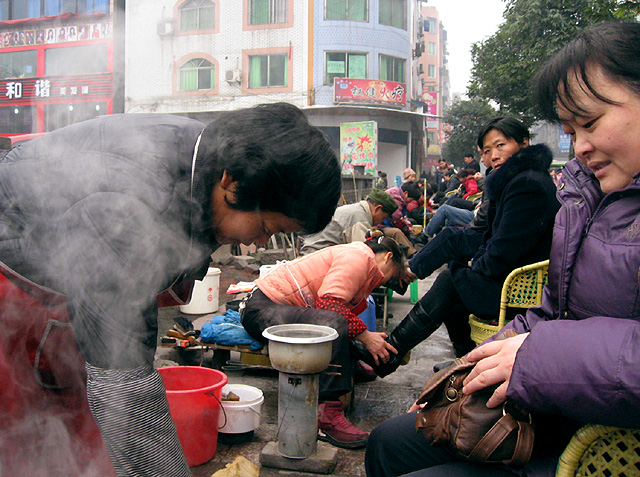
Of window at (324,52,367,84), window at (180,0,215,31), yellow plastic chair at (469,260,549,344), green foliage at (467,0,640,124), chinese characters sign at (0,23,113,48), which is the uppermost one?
window at (324,52,367,84)

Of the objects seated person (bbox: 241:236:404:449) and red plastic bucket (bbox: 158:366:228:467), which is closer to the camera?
red plastic bucket (bbox: 158:366:228:467)

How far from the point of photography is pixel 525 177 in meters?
3.25

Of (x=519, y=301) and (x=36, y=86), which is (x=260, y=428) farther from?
(x=36, y=86)

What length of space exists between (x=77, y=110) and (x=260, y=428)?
131 inches

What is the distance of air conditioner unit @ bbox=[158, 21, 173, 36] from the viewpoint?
20.8ft

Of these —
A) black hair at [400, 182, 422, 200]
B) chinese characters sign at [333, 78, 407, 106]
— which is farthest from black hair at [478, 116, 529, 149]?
chinese characters sign at [333, 78, 407, 106]

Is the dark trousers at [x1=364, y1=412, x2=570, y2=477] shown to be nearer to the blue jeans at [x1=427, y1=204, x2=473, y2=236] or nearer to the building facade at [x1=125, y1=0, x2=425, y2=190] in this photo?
the building facade at [x1=125, y1=0, x2=425, y2=190]

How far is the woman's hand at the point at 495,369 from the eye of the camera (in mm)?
1314

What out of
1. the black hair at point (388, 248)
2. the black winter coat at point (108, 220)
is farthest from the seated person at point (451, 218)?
the black winter coat at point (108, 220)

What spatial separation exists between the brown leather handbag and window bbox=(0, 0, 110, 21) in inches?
176

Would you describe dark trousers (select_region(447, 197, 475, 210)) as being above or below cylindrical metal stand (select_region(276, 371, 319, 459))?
above

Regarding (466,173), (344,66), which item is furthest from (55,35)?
(344,66)

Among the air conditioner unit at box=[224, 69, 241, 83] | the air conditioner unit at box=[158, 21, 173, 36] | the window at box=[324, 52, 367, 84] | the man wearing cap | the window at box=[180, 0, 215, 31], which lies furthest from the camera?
the window at box=[324, 52, 367, 84]

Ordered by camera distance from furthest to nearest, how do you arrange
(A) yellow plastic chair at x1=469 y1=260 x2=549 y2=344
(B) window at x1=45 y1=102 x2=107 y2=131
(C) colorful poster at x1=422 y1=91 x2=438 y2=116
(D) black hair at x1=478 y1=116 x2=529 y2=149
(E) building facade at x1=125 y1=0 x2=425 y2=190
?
(C) colorful poster at x1=422 y1=91 x2=438 y2=116
(E) building facade at x1=125 y1=0 x2=425 y2=190
(B) window at x1=45 y1=102 x2=107 y2=131
(D) black hair at x1=478 y1=116 x2=529 y2=149
(A) yellow plastic chair at x1=469 y1=260 x2=549 y2=344
